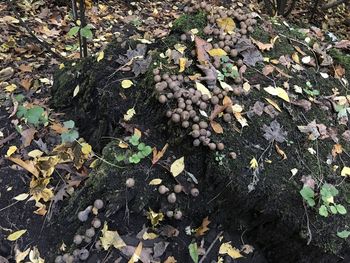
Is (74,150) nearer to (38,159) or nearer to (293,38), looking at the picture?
(38,159)

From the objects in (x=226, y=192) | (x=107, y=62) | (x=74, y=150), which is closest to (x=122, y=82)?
(x=107, y=62)

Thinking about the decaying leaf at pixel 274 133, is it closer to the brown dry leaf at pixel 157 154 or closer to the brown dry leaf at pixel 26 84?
the brown dry leaf at pixel 157 154

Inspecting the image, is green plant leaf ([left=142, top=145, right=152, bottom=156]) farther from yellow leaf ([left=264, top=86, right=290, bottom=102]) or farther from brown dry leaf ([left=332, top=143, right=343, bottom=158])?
brown dry leaf ([left=332, top=143, right=343, bottom=158])

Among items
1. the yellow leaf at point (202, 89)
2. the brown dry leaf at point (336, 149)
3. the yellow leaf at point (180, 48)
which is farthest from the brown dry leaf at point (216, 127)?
the brown dry leaf at point (336, 149)

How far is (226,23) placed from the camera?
399 cm

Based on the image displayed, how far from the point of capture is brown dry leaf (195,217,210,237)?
10.7 feet

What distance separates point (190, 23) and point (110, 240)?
228 centimetres

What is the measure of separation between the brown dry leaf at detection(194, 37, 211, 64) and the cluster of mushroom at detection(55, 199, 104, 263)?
1.59 meters

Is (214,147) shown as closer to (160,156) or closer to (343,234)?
(160,156)

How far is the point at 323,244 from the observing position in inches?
123

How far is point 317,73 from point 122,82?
6.54 feet

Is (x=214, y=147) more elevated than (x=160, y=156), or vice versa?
(x=214, y=147)

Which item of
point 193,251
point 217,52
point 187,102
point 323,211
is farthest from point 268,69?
point 193,251

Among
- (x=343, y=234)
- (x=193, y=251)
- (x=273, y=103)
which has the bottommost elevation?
(x=193, y=251)
